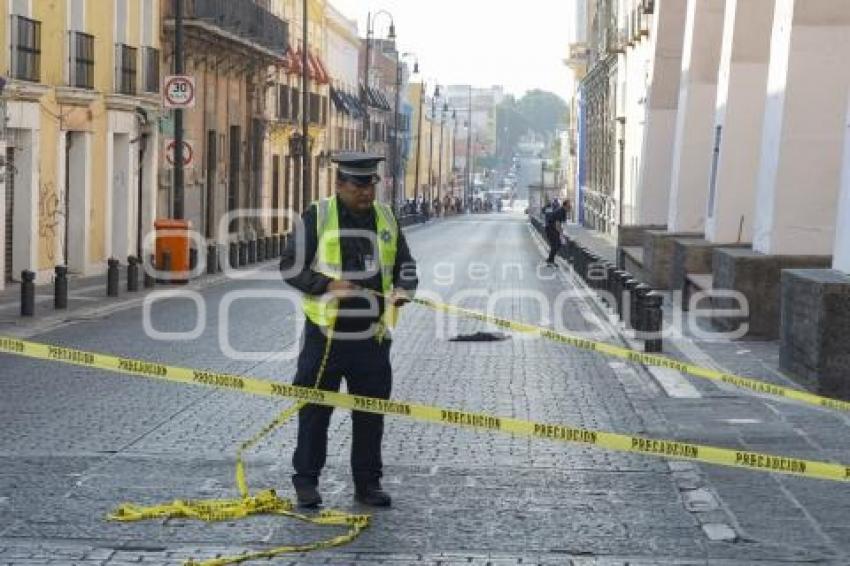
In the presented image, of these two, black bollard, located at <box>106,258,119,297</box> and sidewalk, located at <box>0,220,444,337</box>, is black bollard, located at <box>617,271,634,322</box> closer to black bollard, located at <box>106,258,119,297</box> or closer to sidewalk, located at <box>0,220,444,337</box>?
sidewalk, located at <box>0,220,444,337</box>

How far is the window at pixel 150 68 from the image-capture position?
121 ft

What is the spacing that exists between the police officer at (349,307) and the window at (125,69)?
1077 inches

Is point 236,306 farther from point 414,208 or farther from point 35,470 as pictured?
point 414,208

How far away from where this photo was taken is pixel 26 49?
28.2 m

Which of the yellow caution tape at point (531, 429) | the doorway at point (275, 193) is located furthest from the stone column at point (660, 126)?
the yellow caution tape at point (531, 429)

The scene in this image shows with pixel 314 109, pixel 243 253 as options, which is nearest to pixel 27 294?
pixel 243 253

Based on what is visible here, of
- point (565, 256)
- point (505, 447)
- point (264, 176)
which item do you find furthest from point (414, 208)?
point (505, 447)

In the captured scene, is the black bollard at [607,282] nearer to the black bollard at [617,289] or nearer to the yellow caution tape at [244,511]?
the black bollard at [617,289]

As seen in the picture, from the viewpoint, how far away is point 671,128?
131ft

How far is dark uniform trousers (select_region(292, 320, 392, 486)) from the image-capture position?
27.2ft

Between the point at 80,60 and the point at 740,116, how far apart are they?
1289 cm

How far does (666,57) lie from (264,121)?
1778 centimetres

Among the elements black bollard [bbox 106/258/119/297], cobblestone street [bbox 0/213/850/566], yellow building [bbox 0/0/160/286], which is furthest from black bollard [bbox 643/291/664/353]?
yellow building [bbox 0/0/160/286]

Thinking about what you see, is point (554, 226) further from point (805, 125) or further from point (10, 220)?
point (805, 125)
